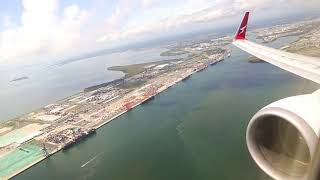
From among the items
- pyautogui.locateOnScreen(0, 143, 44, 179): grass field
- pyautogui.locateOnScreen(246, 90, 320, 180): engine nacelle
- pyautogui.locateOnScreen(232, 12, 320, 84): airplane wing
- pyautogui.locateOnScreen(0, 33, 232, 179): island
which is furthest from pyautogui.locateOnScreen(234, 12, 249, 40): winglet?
pyautogui.locateOnScreen(0, 143, 44, 179): grass field

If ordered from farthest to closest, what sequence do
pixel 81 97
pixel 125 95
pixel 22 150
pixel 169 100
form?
pixel 81 97 < pixel 125 95 < pixel 169 100 < pixel 22 150

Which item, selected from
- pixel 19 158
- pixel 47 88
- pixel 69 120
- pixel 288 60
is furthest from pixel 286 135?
pixel 47 88

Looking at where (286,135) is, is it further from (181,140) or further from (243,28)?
(181,140)

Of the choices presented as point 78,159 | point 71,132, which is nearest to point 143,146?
point 78,159

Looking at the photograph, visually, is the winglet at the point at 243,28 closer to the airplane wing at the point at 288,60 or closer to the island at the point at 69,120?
the airplane wing at the point at 288,60

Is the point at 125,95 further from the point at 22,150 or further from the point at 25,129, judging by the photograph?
the point at 22,150
